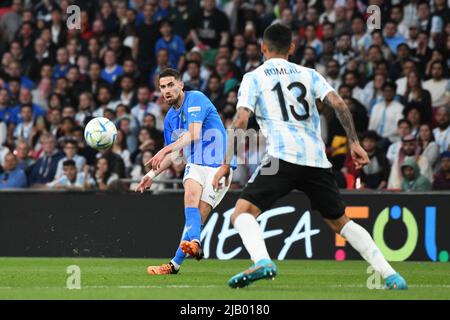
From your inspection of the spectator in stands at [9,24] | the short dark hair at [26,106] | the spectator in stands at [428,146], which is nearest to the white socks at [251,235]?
the spectator in stands at [428,146]

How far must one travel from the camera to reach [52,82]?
69.6 feet

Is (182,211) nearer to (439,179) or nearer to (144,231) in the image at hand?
(144,231)

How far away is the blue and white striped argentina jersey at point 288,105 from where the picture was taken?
941cm

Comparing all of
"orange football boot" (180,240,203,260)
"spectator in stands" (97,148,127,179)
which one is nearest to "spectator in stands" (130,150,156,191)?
"spectator in stands" (97,148,127,179)

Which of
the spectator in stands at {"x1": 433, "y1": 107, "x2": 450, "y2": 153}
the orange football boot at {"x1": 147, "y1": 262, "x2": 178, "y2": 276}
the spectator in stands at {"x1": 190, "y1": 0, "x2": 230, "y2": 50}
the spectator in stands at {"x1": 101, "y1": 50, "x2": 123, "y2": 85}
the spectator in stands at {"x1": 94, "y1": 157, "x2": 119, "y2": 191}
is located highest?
the spectator in stands at {"x1": 190, "y1": 0, "x2": 230, "y2": 50}

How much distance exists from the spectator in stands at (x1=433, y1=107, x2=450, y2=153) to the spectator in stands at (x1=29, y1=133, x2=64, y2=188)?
248 inches

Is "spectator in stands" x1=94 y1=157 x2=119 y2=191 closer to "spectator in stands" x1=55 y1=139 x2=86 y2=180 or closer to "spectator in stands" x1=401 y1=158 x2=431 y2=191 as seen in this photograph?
"spectator in stands" x1=55 y1=139 x2=86 y2=180

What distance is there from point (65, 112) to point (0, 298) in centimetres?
1103

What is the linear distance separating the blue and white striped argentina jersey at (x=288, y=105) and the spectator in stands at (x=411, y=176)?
7.23 meters

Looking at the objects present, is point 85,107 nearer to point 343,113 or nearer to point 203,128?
point 203,128

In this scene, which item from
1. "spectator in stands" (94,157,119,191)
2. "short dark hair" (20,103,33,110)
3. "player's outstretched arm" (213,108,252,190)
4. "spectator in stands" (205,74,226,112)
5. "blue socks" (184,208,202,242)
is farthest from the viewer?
"short dark hair" (20,103,33,110)

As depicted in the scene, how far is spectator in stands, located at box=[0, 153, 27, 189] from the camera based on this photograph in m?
18.2

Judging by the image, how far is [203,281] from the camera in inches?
427

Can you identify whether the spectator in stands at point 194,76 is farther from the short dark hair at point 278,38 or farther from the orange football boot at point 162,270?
the short dark hair at point 278,38
